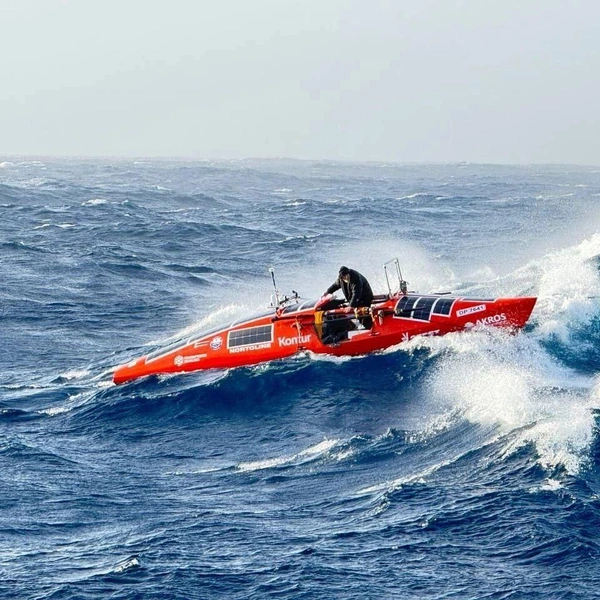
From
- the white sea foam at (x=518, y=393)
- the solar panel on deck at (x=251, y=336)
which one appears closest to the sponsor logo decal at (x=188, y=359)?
the solar panel on deck at (x=251, y=336)

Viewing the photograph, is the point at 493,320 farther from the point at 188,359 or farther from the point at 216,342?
the point at 188,359

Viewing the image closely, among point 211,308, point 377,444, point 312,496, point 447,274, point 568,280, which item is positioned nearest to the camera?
point 312,496

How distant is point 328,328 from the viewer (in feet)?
104

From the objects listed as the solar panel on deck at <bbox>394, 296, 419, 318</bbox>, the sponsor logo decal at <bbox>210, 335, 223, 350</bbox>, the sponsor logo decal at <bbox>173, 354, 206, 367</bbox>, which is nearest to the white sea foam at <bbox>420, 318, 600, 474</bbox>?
the solar panel on deck at <bbox>394, 296, 419, 318</bbox>

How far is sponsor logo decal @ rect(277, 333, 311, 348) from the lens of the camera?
3212 cm

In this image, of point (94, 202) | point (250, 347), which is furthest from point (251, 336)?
point (94, 202)

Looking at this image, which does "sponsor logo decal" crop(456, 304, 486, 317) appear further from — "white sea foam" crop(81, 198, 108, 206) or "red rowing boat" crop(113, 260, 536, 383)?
"white sea foam" crop(81, 198, 108, 206)

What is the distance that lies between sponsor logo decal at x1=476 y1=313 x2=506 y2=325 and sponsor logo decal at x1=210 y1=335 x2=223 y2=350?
28.4 feet

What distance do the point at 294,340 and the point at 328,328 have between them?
4.17 ft

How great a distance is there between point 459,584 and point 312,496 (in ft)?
17.6

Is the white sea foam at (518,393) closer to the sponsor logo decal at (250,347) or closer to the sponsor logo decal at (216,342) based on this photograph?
the sponsor logo decal at (250,347)

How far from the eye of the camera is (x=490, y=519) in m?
18.2

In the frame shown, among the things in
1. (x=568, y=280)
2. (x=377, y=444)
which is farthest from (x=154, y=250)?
(x=377, y=444)

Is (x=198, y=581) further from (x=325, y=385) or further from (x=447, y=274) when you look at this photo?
(x=447, y=274)
